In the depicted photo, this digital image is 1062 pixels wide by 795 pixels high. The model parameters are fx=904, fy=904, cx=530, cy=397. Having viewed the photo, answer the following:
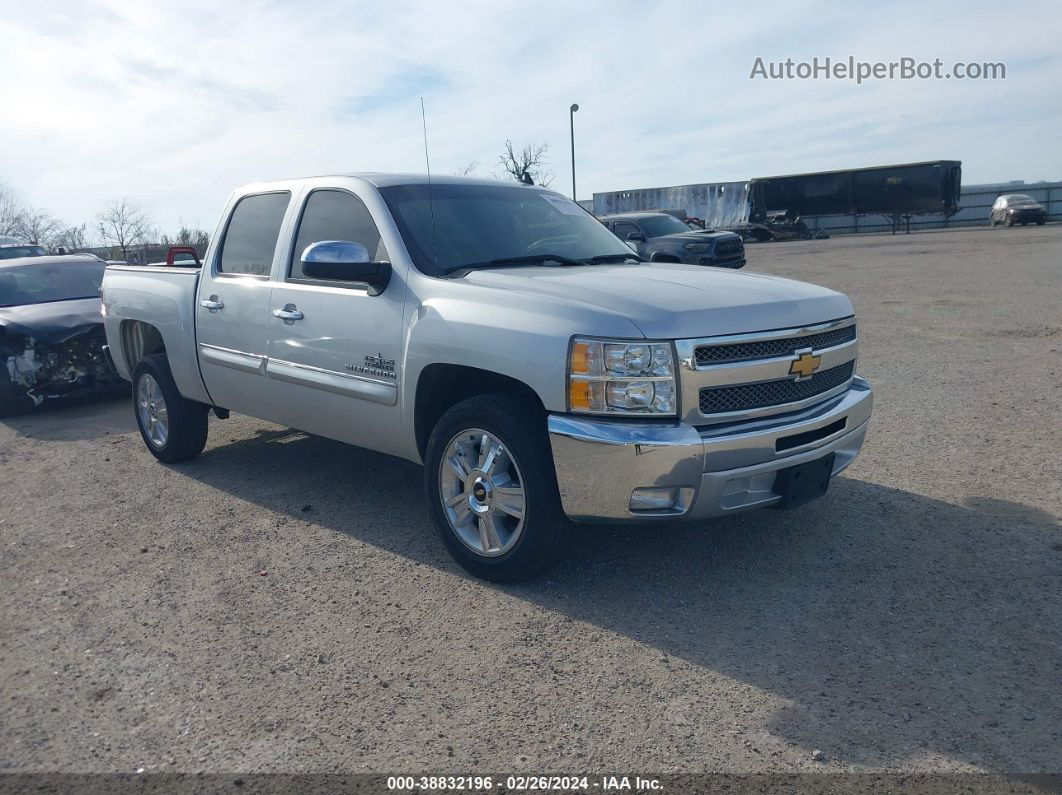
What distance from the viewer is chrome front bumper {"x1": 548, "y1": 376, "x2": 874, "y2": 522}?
362cm

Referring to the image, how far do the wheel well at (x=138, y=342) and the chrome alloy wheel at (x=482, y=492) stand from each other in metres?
3.34

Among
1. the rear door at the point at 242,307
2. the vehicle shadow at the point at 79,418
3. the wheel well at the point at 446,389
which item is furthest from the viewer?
the vehicle shadow at the point at 79,418

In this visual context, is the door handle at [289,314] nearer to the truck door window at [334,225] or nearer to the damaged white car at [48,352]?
the truck door window at [334,225]

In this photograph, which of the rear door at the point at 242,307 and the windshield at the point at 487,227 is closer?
the windshield at the point at 487,227

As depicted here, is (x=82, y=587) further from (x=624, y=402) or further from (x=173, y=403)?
(x=624, y=402)

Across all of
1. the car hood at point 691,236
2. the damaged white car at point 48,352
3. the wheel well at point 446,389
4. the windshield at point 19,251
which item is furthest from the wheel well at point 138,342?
Result: the windshield at point 19,251

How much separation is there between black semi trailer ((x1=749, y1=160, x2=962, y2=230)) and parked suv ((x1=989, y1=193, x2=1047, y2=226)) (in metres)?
2.12

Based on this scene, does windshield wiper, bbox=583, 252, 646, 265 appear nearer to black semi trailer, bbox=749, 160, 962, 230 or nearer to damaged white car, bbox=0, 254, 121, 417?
damaged white car, bbox=0, 254, 121, 417

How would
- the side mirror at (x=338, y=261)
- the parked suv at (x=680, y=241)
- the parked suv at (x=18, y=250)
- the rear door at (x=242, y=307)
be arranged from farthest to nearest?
1. the parked suv at (x=18, y=250)
2. the parked suv at (x=680, y=241)
3. the rear door at (x=242, y=307)
4. the side mirror at (x=338, y=261)

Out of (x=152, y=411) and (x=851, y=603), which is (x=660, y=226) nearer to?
(x=152, y=411)

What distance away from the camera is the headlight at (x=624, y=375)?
3.66 metres

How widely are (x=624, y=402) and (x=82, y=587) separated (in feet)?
9.19

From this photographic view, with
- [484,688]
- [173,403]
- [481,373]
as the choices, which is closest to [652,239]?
[173,403]

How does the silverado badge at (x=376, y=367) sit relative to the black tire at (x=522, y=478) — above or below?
above
